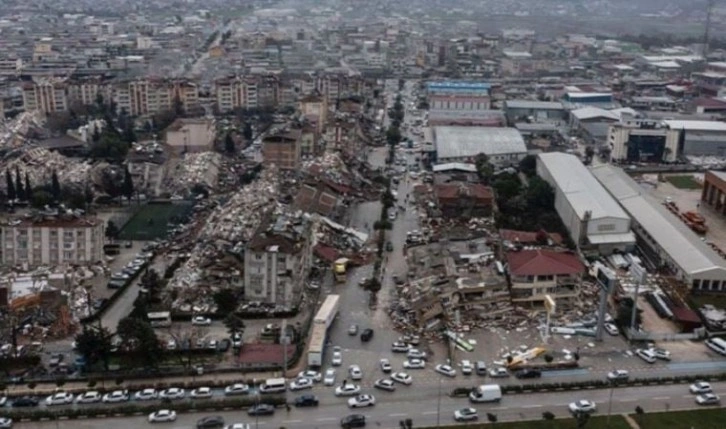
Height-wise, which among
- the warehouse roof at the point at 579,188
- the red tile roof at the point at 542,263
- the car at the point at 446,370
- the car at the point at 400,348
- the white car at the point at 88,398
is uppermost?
the warehouse roof at the point at 579,188

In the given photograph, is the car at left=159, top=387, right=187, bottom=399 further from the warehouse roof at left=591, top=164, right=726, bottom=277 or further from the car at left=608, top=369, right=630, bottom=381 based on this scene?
the warehouse roof at left=591, top=164, right=726, bottom=277

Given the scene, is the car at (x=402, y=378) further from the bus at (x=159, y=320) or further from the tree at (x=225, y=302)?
the bus at (x=159, y=320)

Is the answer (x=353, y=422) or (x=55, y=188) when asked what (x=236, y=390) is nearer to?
(x=353, y=422)

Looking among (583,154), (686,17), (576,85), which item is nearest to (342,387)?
(583,154)

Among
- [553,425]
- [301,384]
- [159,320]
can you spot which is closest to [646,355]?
[553,425]

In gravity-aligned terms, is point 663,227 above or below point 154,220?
above

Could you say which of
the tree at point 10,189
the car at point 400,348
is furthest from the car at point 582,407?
the tree at point 10,189
